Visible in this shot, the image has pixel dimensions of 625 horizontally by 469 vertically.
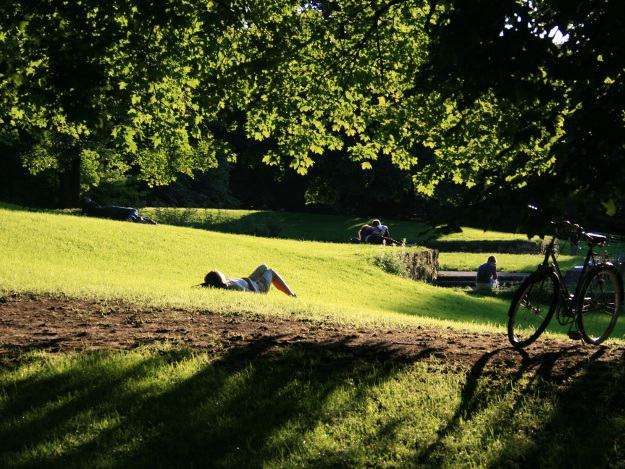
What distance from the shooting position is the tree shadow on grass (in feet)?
18.5

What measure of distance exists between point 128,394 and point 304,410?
1626mm

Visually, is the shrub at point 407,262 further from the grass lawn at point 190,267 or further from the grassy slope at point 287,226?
the grassy slope at point 287,226

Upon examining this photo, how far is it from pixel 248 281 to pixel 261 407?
370 inches

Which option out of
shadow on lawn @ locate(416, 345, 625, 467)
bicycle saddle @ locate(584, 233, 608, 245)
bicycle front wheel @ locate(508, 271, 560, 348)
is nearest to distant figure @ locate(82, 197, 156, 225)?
bicycle front wheel @ locate(508, 271, 560, 348)

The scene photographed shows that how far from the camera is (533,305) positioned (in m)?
7.99

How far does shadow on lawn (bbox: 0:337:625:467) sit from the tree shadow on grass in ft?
0.04

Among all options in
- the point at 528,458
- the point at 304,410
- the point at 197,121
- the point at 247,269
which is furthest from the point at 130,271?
the point at 528,458

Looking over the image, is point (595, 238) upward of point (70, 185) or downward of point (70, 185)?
downward

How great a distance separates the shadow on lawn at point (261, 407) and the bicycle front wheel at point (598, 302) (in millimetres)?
394

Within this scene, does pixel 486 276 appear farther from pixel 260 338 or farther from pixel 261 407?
pixel 261 407

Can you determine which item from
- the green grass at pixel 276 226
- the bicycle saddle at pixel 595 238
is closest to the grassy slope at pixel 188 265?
the bicycle saddle at pixel 595 238

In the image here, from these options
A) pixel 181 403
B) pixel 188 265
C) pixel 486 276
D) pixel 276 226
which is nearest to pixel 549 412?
pixel 181 403

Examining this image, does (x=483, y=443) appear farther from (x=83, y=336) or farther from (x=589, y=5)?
(x=83, y=336)

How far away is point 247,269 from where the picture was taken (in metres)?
22.6
